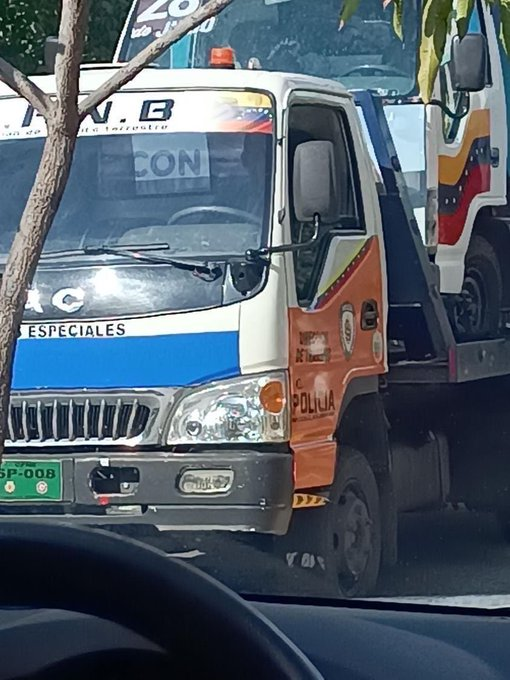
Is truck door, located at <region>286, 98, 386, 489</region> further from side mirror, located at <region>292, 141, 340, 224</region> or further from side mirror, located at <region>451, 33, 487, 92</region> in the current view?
side mirror, located at <region>451, 33, 487, 92</region>

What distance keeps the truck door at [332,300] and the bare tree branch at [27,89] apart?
3.77ft

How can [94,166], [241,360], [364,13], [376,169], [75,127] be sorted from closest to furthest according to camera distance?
[75,127]
[241,360]
[94,166]
[376,169]
[364,13]

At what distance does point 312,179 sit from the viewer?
6.66 meters

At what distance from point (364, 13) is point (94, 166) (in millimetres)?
1764

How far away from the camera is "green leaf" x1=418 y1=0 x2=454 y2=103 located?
4684mm

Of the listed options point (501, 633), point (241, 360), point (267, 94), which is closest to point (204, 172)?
point (267, 94)

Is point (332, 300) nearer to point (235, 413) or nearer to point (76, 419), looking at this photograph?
point (235, 413)

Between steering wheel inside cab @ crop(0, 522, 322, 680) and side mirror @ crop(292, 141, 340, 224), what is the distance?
4569 millimetres

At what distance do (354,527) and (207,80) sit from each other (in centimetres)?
199

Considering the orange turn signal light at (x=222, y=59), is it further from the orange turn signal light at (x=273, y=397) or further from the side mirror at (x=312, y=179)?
the orange turn signal light at (x=273, y=397)

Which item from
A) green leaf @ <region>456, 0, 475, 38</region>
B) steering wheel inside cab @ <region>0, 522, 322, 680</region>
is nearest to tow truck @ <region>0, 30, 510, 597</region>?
green leaf @ <region>456, 0, 475, 38</region>

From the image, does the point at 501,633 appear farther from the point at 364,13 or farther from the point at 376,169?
the point at 364,13

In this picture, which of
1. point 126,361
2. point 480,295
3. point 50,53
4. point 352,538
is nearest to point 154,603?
point 126,361

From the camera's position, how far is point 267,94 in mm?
6805
